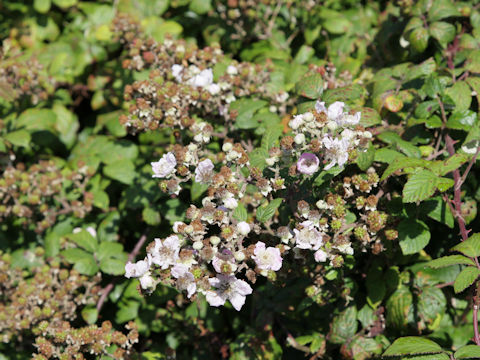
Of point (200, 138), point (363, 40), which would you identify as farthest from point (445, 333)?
point (363, 40)

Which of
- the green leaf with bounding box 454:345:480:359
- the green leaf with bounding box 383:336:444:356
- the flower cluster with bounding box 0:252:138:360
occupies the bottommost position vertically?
the flower cluster with bounding box 0:252:138:360

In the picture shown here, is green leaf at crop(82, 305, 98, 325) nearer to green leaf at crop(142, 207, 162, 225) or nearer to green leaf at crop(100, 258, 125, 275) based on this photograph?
green leaf at crop(100, 258, 125, 275)

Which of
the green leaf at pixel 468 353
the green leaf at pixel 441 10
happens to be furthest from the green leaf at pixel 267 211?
the green leaf at pixel 441 10

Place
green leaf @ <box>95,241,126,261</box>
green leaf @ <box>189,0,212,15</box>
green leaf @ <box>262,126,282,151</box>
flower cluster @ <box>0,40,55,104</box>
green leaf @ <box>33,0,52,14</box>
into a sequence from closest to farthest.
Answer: green leaf @ <box>262,126,282,151</box> < green leaf @ <box>95,241,126,261</box> < flower cluster @ <box>0,40,55,104</box> < green leaf @ <box>189,0,212,15</box> < green leaf @ <box>33,0,52,14</box>

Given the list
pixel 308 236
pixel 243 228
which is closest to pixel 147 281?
pixel 243 228

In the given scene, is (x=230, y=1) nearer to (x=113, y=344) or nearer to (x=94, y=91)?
(x=94, y=91)

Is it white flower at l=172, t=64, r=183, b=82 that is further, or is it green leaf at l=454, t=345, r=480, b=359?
white flower at l=172, t=64, r=183, b=82

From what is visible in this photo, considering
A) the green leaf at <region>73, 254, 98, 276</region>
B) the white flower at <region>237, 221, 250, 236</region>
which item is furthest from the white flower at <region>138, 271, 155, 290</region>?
the green leaf at <region>73, 254, 98, 276</region>

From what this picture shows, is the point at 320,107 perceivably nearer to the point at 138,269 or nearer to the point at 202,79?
the point at 202,79
